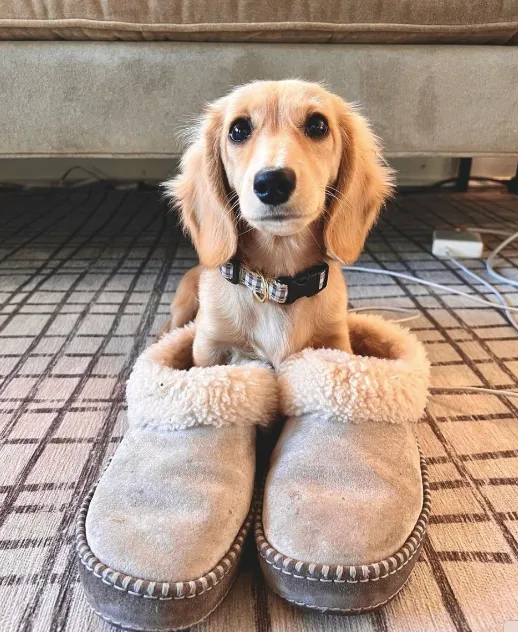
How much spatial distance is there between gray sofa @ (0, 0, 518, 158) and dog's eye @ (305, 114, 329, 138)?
0.48 m

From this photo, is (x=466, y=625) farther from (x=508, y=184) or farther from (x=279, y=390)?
(x=508, y=184)

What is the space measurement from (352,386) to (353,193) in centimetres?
29

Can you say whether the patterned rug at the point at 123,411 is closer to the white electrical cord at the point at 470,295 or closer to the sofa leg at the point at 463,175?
the white electrical cord at the point at 470,295

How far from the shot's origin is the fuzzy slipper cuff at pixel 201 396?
0.63 meters

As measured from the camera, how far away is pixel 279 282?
2.39 feet

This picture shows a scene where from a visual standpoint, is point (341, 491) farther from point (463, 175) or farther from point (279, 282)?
point (463, 175)

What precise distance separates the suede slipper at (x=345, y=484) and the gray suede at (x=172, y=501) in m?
0.04

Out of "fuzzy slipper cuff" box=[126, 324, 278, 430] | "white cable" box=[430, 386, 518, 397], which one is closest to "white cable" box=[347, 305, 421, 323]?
"white cable" box=[430, 386, 518, 397]

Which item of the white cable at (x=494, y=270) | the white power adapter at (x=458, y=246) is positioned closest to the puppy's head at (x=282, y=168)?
the white cable at (x=494, y=270)

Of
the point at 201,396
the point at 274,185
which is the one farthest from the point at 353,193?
the point at 201,396

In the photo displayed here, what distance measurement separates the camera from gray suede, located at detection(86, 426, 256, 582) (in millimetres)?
476

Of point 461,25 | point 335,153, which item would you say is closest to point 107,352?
point 335,153

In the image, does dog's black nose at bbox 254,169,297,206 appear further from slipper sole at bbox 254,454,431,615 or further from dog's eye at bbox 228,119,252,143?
slipper sole at bbox 254,454,431,615

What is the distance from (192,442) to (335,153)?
43 cm
